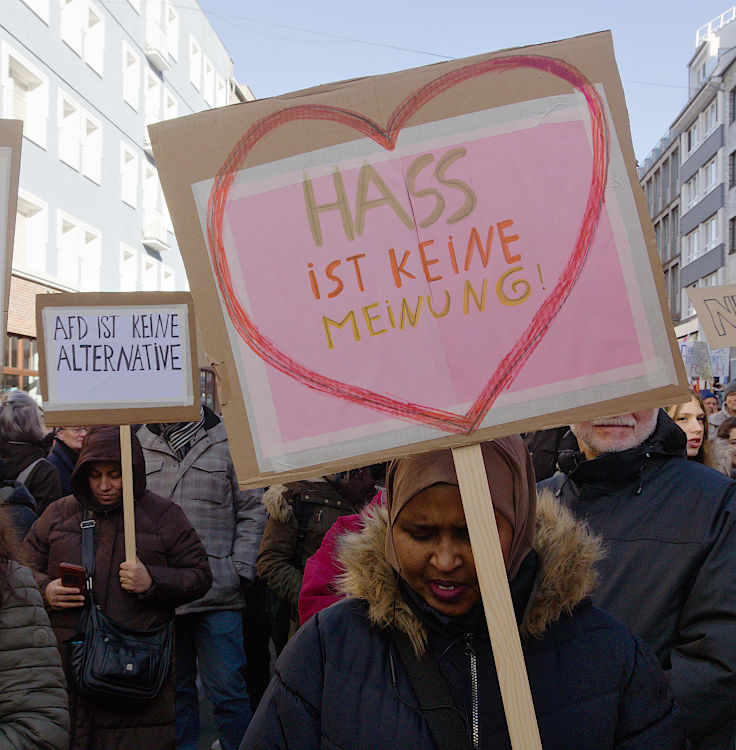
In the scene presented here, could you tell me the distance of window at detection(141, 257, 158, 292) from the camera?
949 inches

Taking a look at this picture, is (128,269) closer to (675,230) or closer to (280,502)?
(280,502)

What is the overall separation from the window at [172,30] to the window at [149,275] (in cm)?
663

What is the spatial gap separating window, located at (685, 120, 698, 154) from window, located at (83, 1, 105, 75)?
30042mm

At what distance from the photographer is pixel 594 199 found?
5.54ft

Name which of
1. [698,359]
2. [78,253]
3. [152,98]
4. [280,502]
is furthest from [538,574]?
[152,98]

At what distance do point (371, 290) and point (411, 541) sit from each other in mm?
493

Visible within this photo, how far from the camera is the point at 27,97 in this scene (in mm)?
17297

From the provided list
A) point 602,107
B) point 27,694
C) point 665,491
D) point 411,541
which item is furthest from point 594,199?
point 27,694

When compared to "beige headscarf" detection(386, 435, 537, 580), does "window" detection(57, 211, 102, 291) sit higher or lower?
higher

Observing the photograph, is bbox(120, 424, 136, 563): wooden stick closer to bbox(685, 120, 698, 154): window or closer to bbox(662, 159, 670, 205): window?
bbox(685, 120, 698, 154): window

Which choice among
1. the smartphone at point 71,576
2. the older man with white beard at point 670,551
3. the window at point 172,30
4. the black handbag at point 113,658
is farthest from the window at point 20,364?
the older man with white beard at point 670,551

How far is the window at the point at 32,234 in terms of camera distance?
16.8 m

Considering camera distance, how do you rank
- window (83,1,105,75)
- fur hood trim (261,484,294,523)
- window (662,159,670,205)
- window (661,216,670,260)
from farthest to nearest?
1. window (661,216,670,260)
2. window (662,159,670,205)
3. window (83,1,105,75)
4. fur hood trim (261,484,294,523)

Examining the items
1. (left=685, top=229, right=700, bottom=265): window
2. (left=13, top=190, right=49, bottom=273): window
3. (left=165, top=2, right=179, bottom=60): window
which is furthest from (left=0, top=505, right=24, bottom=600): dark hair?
(left=685, top=229, right=700, bottom=265): window
